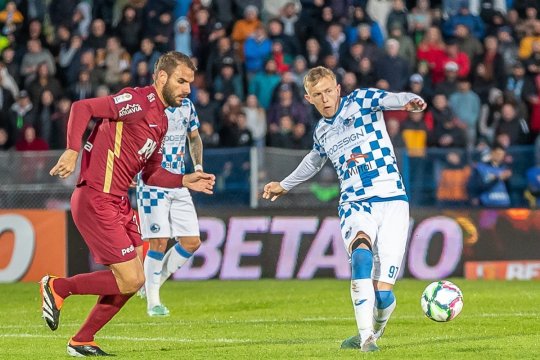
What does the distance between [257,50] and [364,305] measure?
13.7m

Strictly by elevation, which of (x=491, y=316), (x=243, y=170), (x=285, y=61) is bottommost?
(x=491, y=316)

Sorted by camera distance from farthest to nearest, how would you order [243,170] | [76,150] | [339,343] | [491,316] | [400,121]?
[400,121] < [243,170] < [491,316] < [339,343] < [76,150]

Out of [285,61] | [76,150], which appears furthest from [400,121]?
[76,150]

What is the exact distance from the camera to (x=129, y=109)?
1049 centimetres

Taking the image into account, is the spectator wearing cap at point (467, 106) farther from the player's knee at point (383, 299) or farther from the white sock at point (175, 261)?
the player's knee at point (383, 299)

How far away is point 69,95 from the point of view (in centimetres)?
2359

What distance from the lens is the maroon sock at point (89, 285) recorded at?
34.7ft

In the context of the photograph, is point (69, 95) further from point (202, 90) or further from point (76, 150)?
point (76, 150)

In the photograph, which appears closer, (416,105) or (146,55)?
(416,105)

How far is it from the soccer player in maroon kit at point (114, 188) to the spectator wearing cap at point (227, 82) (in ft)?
40.8

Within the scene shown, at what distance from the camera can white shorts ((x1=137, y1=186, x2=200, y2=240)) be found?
1538 centimetres

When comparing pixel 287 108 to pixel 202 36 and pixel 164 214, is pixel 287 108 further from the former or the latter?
pixel 164 214

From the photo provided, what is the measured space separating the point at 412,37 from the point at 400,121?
3.31m

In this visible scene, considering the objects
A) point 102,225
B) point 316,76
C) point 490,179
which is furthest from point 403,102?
point 490,179
